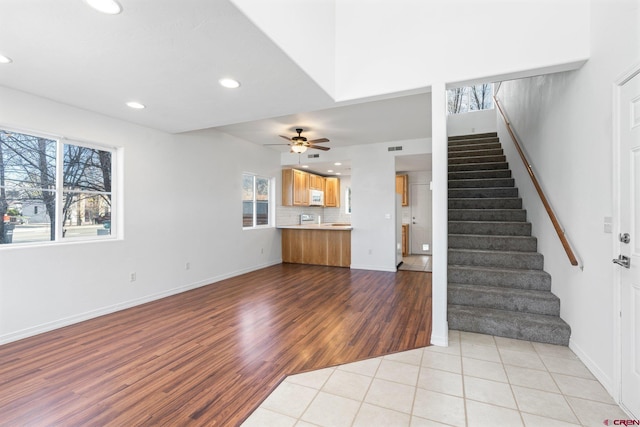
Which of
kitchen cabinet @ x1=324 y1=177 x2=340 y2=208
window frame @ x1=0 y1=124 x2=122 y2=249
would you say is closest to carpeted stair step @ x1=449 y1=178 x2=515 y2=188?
kitchen cabinet @ x1=324 y1=177 x2=340 y2=208

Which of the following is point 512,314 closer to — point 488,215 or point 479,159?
point 488,215

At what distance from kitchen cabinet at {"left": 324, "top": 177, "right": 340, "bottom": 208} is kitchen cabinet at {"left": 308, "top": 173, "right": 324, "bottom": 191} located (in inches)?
10.8

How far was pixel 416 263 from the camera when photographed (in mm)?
6902

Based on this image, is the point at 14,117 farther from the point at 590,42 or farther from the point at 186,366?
the point at 590,42

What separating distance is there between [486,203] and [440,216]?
85.9 inches

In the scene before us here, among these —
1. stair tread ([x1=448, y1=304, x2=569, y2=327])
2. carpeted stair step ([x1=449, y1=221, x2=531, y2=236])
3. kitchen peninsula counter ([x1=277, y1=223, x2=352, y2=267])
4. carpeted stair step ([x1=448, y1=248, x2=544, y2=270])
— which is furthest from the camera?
kitchen peninsula counter ([x1=277, y1=223, x2=352, y2=267])

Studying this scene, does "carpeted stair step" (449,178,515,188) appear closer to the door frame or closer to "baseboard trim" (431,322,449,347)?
the door frame

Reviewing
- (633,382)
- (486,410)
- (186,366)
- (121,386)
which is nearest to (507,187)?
(633,382)

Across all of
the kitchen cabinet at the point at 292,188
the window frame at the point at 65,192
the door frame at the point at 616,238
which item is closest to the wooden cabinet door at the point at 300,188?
the kitchen cabinet at the point at 292,188

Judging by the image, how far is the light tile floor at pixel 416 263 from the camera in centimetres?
631

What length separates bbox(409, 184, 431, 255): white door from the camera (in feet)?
27.0

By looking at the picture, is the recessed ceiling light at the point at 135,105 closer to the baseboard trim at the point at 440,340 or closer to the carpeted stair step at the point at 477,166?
the baseboard trim at the point at 440,340

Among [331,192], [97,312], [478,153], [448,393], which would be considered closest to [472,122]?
[478,153]

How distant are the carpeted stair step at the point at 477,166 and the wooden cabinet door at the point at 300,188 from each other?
11.6 ft
